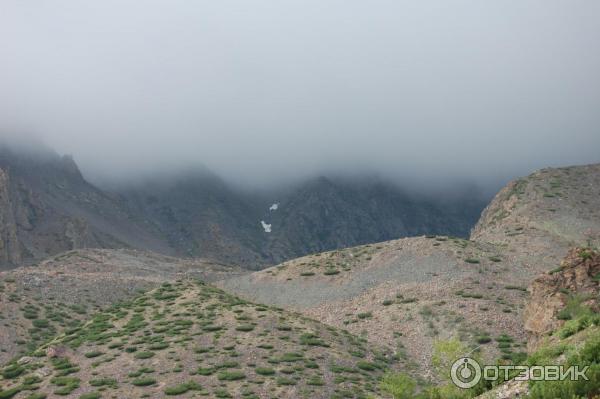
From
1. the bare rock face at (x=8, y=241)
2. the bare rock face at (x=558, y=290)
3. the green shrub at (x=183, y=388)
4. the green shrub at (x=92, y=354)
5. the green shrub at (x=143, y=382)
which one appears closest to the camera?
the green shrub at (x=183, y=388)

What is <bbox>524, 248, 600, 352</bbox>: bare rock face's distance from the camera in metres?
31.8

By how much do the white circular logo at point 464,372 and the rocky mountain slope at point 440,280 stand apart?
1731 centimetres

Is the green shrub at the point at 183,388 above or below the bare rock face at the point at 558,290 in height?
below

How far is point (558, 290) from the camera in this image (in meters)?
33.2

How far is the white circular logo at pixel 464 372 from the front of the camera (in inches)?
789

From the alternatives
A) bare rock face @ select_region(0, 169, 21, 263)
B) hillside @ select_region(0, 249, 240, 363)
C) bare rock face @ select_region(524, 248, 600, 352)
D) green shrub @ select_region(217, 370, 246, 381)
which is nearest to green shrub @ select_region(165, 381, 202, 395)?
green shrub @ select_region(217, 370, 246, 381)

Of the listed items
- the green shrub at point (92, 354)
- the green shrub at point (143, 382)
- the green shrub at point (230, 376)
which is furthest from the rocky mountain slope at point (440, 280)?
the green shrub at point (92, 354)

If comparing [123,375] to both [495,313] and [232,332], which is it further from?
[495,313]

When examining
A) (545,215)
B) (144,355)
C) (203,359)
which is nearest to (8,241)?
(144,355)

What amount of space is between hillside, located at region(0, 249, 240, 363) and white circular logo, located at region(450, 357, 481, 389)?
43817 mm

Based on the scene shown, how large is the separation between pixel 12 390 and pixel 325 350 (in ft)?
72.6

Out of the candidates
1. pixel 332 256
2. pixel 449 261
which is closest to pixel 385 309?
pixel 449 261

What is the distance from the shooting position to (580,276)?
111 feet

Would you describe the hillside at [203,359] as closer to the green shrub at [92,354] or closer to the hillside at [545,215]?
the green shrub at [92,354]
